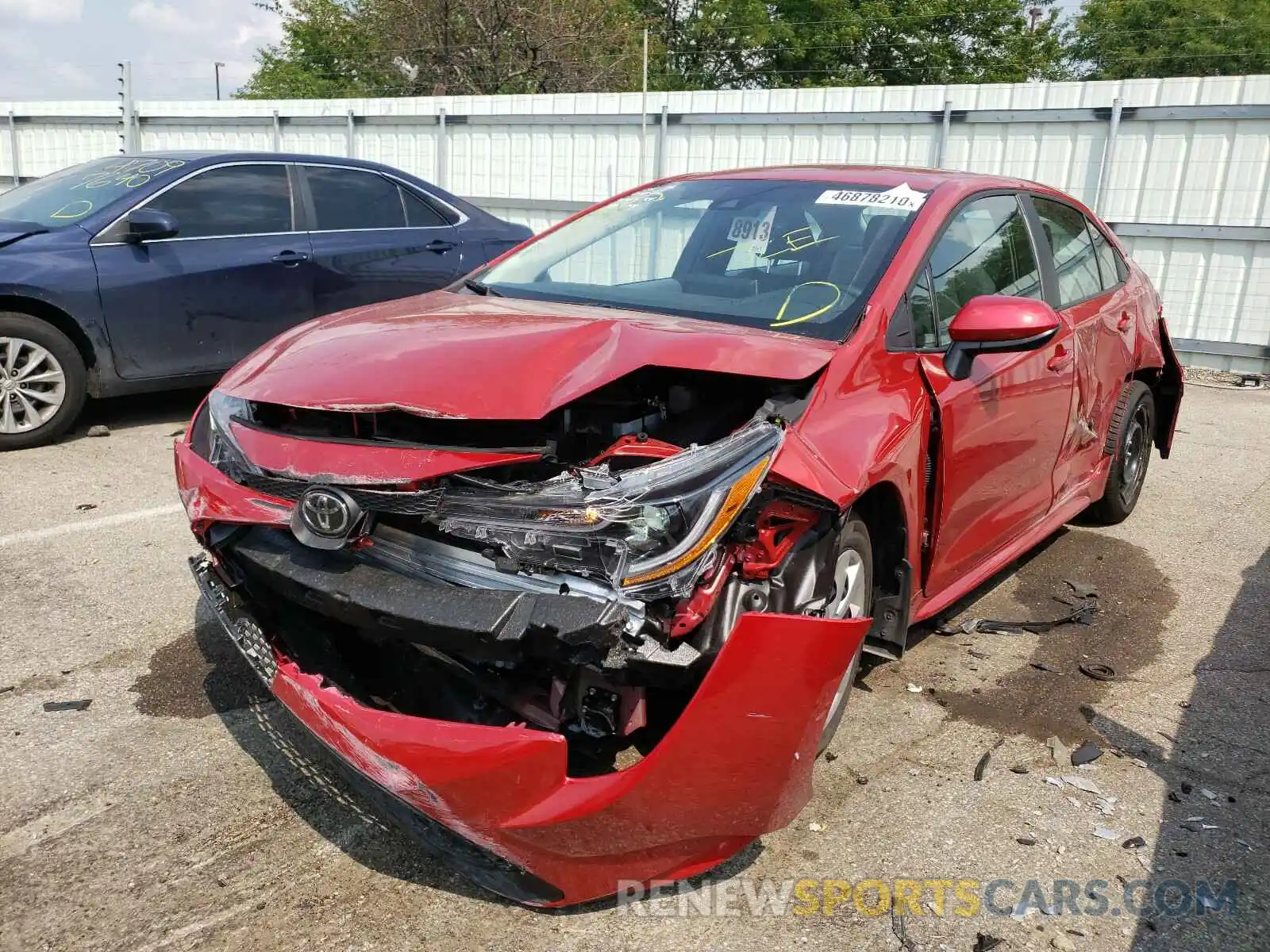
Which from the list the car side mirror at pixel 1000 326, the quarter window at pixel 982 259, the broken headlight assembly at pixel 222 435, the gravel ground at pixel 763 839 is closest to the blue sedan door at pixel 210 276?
the gravel ground at pixel 763 839

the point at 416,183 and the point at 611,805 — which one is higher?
the point at 416,183

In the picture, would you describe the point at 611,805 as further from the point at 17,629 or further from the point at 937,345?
the point at 17,629

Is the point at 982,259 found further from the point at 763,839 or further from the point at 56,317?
the point at 56,317

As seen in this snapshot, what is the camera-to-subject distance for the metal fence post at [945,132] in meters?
10.5

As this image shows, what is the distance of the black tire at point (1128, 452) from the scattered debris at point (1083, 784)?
2302 millimetres

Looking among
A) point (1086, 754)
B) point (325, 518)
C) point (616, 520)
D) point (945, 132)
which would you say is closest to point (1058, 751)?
point (1086, 754)

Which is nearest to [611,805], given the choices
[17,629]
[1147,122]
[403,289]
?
[17,629]

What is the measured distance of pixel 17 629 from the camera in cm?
366

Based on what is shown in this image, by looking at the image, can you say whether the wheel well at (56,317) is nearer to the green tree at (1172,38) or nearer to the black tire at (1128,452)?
the black tire at (1128,452)

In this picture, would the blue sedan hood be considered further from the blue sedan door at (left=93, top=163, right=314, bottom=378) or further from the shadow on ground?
the shadow on ground

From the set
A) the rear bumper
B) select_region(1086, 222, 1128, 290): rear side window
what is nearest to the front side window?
select_region(1086, 222, 1128, 290): rear side window

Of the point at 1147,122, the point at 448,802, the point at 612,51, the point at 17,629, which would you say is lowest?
the point at 17,629

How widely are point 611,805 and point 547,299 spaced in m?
1.92

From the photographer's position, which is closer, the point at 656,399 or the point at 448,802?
the point at 448,802
